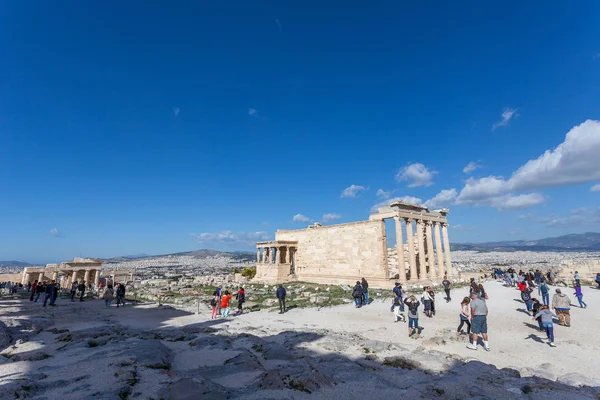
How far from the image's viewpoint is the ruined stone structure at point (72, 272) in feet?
106

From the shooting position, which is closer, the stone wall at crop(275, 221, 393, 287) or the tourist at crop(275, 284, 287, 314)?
the tourist at crop(275, 284, 287, 314)

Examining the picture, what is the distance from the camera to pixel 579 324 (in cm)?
1206

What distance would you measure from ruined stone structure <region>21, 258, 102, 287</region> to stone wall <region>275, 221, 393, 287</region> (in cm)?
2174

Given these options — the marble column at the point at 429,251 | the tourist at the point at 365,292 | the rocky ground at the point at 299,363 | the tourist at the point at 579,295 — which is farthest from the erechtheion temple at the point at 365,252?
the rocky ground at the point at 299,363

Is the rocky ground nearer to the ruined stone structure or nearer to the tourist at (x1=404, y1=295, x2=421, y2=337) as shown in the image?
the tourist at (x1=404, y1=295, x2=421, y2=337)

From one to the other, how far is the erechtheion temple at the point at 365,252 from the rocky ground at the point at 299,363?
14482 millimetres

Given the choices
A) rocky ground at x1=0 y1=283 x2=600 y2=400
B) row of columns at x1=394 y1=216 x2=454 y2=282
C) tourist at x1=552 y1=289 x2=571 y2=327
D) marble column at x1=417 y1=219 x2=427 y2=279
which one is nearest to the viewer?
rocky ground at x1=0 y1=283 x2=600 y2=400

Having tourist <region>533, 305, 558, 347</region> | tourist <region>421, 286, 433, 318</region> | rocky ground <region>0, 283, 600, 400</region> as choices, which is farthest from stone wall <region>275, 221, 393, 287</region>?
tourist <region>533, 305, 558, 347</region>

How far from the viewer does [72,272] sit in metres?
34.3

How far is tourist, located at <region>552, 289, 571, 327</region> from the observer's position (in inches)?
455

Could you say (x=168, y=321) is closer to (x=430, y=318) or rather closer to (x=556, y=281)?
(x=430, y=318)

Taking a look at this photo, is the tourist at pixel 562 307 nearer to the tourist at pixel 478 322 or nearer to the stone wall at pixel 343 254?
the tourist at pixel 478 322

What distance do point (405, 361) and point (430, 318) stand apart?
717 cm

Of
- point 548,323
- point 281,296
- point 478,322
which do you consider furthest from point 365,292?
point 548,323
